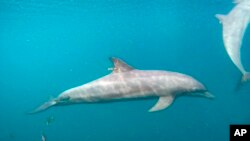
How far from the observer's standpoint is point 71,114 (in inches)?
1214

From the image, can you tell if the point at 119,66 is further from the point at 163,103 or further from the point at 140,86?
the point at 163,103

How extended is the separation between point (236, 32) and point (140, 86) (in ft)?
17.4

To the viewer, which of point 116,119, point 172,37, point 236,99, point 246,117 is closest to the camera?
point 116,119

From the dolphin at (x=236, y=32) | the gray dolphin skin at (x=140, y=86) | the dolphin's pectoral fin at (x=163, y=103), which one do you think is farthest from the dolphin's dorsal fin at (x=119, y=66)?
the dolphin at (x=236, y=32)

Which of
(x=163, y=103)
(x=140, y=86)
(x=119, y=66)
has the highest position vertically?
(x=119, y=66)

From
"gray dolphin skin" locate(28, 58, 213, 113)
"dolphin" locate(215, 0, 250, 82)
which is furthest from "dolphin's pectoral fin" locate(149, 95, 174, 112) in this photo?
"dolphin" locate(215, 0, 250, 82)

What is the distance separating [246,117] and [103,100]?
2115 centimetres

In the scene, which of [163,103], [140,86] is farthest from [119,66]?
[163,103]

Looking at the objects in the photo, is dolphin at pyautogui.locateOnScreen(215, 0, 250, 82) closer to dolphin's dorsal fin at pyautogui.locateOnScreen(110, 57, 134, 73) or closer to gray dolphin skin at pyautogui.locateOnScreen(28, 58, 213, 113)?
gray dolphin skin at pyautogui.locateOnScreen(28, 58, 213, 113)

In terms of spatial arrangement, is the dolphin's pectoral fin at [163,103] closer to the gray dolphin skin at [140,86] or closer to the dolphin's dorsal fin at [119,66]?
the gray dolphin skin at [140,86]

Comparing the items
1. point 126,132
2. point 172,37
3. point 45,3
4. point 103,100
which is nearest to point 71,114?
point 126,132

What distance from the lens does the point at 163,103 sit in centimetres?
1220

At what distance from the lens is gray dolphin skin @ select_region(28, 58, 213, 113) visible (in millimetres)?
12164

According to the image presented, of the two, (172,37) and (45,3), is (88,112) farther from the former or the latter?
(172,37)
